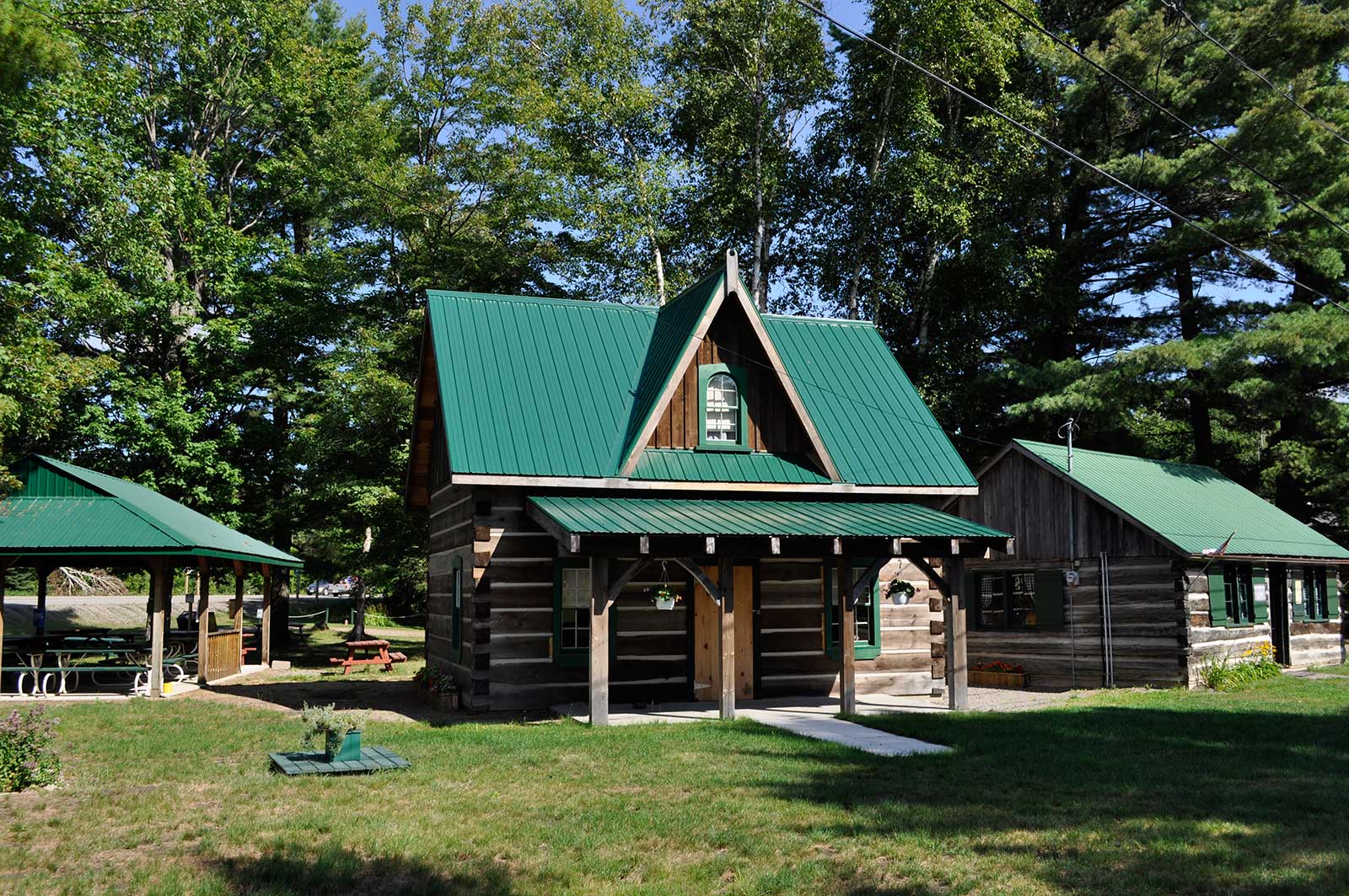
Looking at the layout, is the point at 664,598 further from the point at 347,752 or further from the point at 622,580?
the point at 347,752

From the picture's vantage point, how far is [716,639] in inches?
762

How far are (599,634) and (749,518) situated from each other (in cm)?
317

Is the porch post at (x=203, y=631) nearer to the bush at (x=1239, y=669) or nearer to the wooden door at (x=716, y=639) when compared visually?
the wooden door at (x=716, y=639)

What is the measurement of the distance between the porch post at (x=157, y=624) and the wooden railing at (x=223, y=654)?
7.19ft

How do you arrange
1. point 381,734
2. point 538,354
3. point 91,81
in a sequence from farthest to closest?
point 91,81, point 538,354, point 381,734

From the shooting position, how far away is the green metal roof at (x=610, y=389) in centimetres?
1859

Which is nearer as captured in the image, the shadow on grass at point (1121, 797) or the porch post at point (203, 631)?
the shadow on grass at point (1121, 797)

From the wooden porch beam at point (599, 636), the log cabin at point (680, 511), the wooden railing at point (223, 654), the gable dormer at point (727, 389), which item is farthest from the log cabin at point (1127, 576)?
the wooden railing at point (223, 654)

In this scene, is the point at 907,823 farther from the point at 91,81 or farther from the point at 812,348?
the point at 91,81

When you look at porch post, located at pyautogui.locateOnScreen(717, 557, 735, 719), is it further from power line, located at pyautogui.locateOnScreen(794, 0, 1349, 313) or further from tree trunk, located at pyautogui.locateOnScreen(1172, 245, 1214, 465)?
tree trunk, located at pyautogui.locateOnScreen(1172, 245, 1214, 465)

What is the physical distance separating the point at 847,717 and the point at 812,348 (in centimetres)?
876

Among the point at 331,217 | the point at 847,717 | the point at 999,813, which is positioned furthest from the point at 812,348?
the point at 331,217

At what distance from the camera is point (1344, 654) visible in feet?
102

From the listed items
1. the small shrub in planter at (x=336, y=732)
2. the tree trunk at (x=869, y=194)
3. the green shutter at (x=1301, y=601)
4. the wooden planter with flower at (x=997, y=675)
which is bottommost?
the wooden planter with flower at (x=997, y=675)
